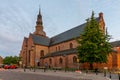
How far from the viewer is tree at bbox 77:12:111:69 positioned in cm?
4888

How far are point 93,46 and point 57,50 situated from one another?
32.2 meters

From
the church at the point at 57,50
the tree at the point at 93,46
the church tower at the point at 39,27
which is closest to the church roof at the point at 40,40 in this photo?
the church at the point at 57,50

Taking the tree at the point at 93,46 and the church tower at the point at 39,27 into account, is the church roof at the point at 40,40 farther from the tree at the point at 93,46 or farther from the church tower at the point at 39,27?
the tree at the point at 93,46

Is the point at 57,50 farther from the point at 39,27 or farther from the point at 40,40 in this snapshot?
the point at 39,27

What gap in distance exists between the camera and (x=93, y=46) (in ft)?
160

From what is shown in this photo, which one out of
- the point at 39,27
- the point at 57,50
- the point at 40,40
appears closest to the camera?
the point at 57,50

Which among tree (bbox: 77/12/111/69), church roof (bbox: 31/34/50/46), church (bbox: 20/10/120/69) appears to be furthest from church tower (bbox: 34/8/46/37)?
tree (bbox: 77/12/111/69)

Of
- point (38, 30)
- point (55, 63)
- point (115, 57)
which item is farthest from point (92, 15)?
point (38, 30)

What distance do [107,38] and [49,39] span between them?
44019 mm

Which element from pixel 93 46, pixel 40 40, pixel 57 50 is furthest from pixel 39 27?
pixel 93 46

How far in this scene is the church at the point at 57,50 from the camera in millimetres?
60656

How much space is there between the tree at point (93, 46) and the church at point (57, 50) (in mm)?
7006

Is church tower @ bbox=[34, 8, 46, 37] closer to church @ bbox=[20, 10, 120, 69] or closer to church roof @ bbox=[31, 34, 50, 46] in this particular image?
church @ bbox=[20, 10, 120, 69]

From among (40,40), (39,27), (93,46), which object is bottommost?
(93,46)
